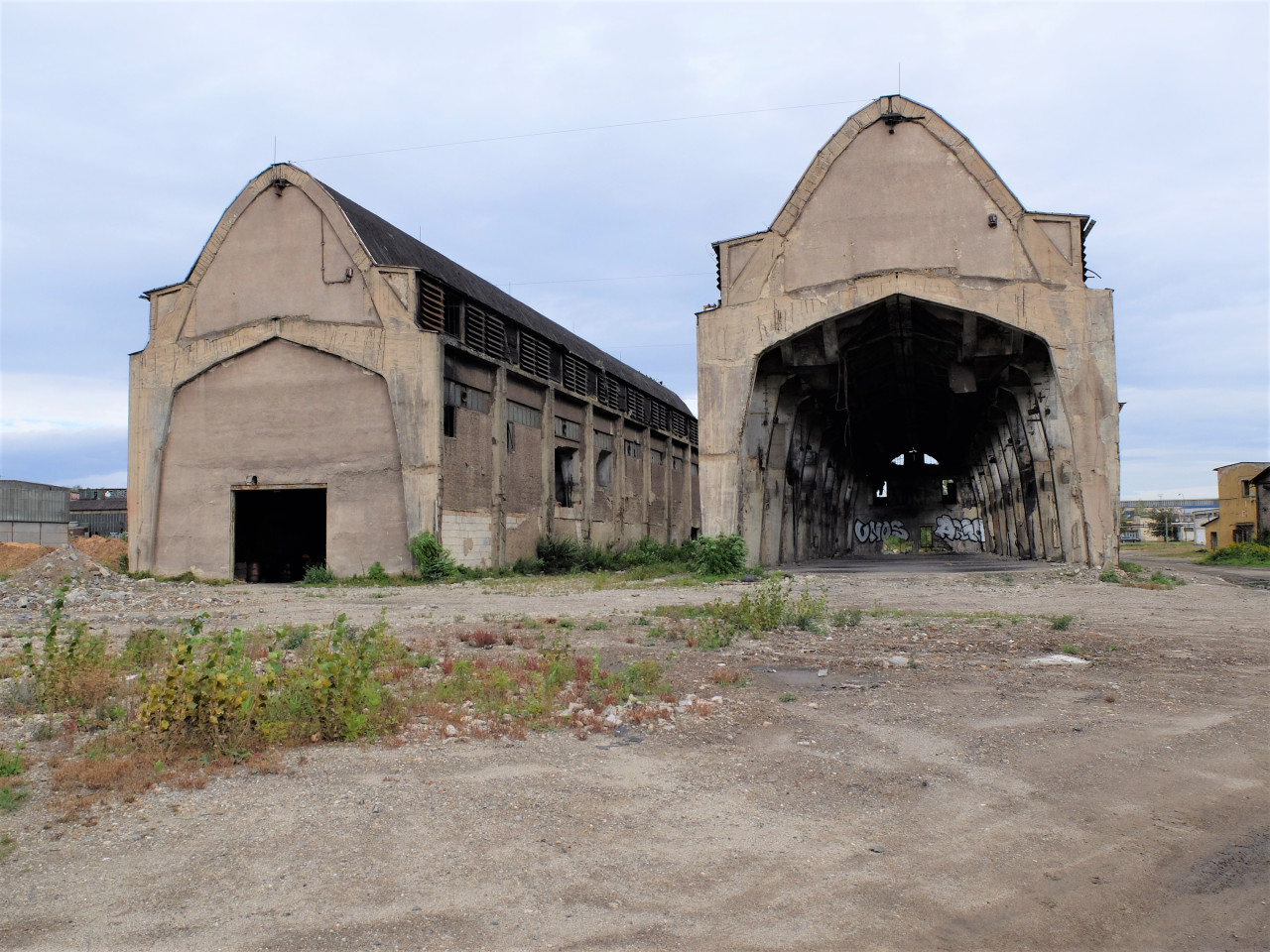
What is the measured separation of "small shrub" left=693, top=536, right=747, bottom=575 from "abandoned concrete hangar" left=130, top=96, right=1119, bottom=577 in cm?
37

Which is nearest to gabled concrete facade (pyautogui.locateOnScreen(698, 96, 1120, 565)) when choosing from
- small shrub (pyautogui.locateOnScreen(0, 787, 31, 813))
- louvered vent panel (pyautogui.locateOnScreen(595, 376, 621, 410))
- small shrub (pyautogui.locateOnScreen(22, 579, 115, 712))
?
louvered vent panel (pyautogui.locateOnScreen(595, 376, 621, 410))

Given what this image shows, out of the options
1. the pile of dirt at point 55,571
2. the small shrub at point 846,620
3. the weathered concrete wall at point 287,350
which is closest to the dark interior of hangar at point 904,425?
the weathered concrete wall at point 287,350

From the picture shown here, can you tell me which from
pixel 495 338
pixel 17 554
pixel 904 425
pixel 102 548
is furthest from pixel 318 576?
pixel 904 425

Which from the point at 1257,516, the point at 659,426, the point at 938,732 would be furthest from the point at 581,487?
the point at 1257,516

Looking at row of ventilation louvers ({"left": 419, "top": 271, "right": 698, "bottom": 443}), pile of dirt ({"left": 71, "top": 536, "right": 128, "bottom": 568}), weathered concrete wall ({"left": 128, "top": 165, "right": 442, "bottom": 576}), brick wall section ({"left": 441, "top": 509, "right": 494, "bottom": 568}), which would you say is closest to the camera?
weathered concrete wall ({"left": 128, "top": 165, "right": 442, "bottom": 576})

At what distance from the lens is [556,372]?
29.3m

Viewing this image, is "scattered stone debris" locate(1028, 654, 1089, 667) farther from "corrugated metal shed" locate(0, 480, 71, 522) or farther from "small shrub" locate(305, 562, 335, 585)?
"corrugated metal shed" locate(0, 480, 71, 522)

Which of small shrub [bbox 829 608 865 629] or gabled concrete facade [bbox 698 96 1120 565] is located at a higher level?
gabled concrete facade [bbox 698 96 1120 565]

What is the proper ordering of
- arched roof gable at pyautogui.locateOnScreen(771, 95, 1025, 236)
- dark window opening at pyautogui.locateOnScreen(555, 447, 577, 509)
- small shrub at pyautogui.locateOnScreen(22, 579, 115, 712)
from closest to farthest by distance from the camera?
small shrub at pyautogui.locateOnScreen(22, 579, 115, 712) → arched roof gable at pyautogui.locateOnScreen(771, 95, 1025, 236) → dark window opening at pyautogui.locateOnScreen(555, 447, 577, 509)

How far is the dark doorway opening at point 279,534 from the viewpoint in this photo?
24328 millimetres

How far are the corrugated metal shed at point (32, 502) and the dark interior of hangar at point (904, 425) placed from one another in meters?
38.2

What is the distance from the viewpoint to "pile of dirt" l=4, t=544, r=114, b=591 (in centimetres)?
1684

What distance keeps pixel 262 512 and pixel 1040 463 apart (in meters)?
22.5

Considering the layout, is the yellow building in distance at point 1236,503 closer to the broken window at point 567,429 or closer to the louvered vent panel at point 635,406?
the louvered vent panel at point 635,406
